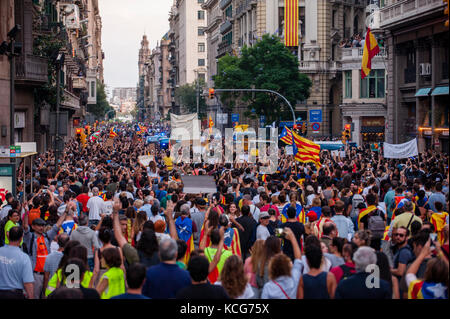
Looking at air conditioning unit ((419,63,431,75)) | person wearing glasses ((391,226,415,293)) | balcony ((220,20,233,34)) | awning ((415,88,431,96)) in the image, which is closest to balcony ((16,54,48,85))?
awning ((415,88,431,96))

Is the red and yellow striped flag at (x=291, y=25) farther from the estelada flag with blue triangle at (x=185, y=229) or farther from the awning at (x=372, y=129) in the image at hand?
the estelada flag with blue triangle at (x=185, y=229)

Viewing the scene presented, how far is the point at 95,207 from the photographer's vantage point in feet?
46.4

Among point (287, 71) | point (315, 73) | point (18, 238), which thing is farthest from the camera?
point (315, 73)

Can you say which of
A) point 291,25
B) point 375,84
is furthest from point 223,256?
point 291,25

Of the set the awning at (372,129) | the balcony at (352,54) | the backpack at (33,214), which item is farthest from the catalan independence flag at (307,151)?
the balcony at (352,54)

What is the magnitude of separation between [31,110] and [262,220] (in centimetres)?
2502

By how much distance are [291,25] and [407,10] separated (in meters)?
31.6

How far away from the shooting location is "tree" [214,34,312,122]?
2371 inches

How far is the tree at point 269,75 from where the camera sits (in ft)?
198

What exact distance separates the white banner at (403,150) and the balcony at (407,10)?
30.4 feet

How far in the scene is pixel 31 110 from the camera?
112 feet

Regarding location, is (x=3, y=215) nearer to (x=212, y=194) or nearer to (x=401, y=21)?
(x=212, y=194)
